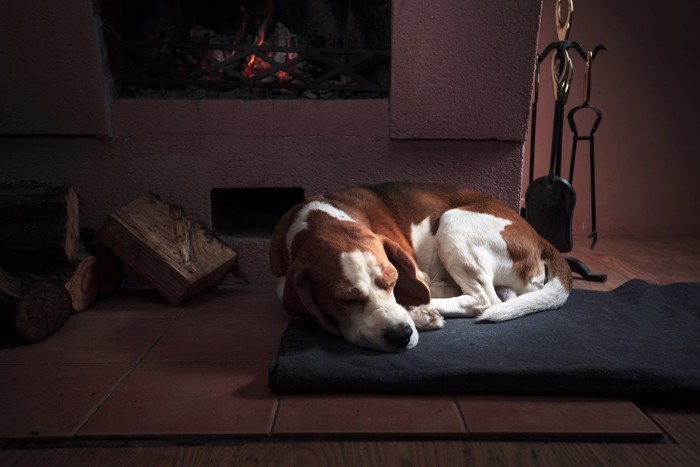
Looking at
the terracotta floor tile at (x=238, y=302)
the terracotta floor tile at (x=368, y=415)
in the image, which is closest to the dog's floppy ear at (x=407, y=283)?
the terracotta floor tile at (x=368, y=415)

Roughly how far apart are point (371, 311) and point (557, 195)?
189cm

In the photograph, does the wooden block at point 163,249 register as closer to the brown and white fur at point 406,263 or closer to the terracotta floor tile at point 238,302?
the terracotta floor tile at point 238,302

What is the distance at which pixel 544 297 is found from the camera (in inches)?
102

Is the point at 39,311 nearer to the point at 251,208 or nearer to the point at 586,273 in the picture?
the point at 251,208

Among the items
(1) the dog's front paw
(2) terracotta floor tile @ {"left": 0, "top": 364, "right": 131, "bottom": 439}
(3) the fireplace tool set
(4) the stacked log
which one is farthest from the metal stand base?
(4) the stacked log

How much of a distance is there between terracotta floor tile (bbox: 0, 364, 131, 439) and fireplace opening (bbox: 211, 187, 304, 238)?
68.3 inches

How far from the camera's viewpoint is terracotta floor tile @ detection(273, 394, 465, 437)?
5.37 feet

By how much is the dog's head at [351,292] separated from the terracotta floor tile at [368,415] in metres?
0.28

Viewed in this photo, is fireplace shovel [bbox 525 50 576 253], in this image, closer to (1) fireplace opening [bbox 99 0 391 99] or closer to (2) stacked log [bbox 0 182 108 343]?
(1) fireplace opening [bbox 99 0 391 99]

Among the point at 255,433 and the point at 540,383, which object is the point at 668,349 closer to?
the point at 540,383

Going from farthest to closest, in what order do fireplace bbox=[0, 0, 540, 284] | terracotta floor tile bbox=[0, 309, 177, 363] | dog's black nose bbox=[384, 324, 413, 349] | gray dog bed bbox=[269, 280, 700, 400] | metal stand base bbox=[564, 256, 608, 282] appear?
metal stand base bbox=[564, 256, 608, 282], fireplace bbox=[0, 0, 540, 284], terracotta floor tile bbox=[0, 309, 177, 363], dog's black nose bbox=[384, 324, 413, 349], gray dog bed bbox=[269, 280, 700, 400]

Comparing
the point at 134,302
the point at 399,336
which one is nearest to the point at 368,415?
the point at 399,336

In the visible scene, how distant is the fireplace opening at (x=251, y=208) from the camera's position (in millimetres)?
3830

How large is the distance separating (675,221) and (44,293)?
5.53 metres
